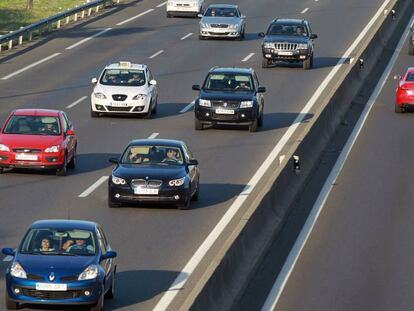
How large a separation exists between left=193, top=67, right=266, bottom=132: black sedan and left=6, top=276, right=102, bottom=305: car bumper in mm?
20972

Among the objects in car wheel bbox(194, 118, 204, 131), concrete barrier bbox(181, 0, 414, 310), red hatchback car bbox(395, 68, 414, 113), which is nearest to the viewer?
concrete barrier bbox(181, 0, 414, 310)

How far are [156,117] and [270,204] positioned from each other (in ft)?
54.6

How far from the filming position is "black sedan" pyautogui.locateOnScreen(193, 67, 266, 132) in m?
41.3

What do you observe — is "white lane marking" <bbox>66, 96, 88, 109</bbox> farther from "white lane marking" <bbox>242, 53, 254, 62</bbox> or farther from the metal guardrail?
"white lane marking" <bbox>242, 53, 254, 62</bbox>

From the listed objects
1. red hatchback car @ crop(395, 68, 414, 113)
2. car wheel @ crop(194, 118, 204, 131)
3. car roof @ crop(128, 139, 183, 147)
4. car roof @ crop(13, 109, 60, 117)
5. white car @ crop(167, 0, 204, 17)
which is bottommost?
white car @ crop(167, 0, 204, 17)

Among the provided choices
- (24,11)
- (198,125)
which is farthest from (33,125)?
(24,11)

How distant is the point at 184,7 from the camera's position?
70.6m

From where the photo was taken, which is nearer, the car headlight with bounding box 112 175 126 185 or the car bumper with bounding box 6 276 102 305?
the car bumper with bounding box 6 276 102 305

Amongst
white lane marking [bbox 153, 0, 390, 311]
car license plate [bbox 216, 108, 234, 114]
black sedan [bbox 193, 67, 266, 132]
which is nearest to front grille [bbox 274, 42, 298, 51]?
white lane marking [bbox 153, 0, 390, 311]

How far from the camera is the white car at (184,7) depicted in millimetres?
70188

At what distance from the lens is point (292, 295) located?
22.9 meters

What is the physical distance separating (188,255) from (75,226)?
401 cm

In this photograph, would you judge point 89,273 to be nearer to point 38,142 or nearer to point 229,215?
point 229,215

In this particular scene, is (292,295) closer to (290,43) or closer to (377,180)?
(377,180)
